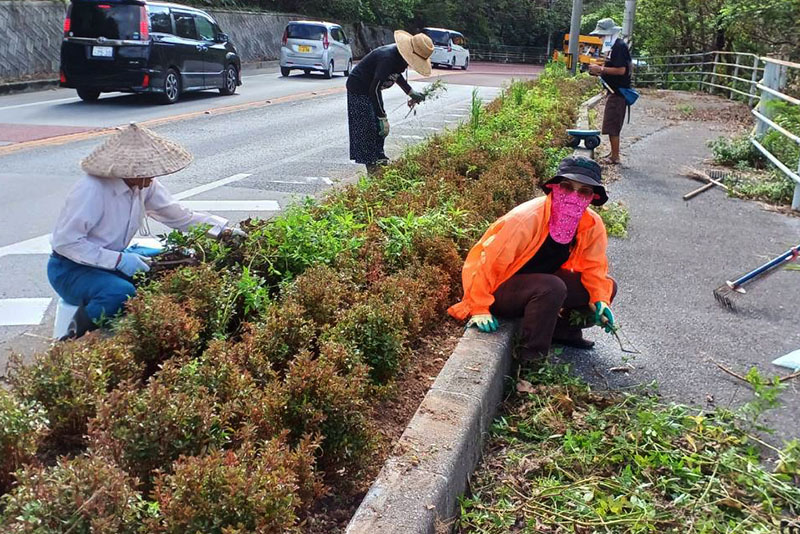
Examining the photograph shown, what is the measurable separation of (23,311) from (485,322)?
2.95 m

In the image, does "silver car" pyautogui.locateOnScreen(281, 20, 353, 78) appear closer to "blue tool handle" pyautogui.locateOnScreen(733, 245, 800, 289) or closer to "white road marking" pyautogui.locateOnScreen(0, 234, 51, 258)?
"white road marking" pyautogui.locateOnScreen(0, 234, 51, 258)

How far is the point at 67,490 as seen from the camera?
1.98 metres

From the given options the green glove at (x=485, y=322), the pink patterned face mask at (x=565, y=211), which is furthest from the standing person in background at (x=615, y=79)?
the green glove at (x=485, y=322)

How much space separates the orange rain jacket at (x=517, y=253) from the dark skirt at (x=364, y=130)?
3.71 meters

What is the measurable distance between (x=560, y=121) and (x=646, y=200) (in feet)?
10.1

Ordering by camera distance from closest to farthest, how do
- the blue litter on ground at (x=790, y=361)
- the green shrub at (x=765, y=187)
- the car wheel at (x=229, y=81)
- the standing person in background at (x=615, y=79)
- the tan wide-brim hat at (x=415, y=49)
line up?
the blue litter on ground at (x=790, y=361) < the tan wide-brim hat at (x=415, y=49) < the green shrub at (x=765, y=187) < the standing person in background at (x=615, y=79) < the car wheel at (x=229, y=81)

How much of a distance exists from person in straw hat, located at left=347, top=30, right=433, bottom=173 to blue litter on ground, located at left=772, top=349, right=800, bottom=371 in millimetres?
4278

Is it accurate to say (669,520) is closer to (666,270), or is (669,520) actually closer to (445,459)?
(445,459)

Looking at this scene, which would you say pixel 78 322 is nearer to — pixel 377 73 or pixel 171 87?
pixel 377 73

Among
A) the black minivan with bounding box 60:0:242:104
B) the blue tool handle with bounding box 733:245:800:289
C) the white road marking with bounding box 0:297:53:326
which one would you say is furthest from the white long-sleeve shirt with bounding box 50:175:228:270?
the black minivan with bounding box 60:0:242:104

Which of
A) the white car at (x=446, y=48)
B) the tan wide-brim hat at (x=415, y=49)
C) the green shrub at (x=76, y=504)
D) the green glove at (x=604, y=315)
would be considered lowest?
the white car at (x=446, y=48)

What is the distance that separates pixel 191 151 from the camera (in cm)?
1037

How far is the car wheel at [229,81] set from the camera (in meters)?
17.8

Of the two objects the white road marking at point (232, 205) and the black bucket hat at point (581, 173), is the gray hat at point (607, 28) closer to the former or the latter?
the white road marking at point (232, 205)
